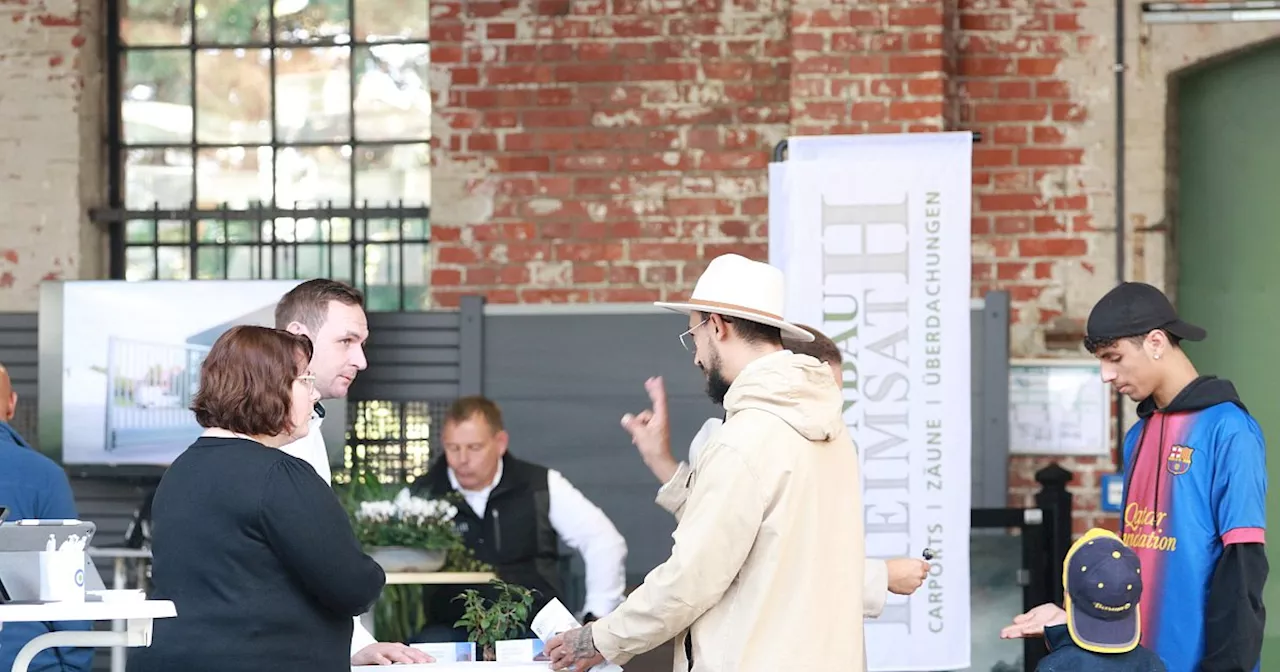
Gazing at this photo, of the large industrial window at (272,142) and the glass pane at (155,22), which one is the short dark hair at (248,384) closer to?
the large industrial window at (272,142)

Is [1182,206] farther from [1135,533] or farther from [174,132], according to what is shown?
[174,132]

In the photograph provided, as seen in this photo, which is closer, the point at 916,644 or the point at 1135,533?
the point at 1135,533

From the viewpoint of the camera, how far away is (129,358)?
6031 millimetres

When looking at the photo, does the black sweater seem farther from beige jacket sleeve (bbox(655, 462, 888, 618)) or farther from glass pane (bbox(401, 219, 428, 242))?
glass pane (bbox(401, 219, 428, 242))

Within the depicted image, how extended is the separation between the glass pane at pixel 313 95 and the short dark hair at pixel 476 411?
1717 mm

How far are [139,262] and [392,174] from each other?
116 centimetres

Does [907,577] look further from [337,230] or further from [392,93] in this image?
[392,93]

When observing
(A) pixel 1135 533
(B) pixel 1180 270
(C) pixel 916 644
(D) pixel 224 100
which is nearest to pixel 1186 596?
(A) pixel 1135 533

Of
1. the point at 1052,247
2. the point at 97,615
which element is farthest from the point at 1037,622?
the point at 1052,247

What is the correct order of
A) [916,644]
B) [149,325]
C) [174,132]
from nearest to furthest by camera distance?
[916,644] < [149,325] < [174,132]

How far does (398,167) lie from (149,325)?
4.31 feet

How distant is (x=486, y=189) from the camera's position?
21.3 ft

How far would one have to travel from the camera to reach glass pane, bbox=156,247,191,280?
689 centimetres

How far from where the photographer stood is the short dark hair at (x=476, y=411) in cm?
559
